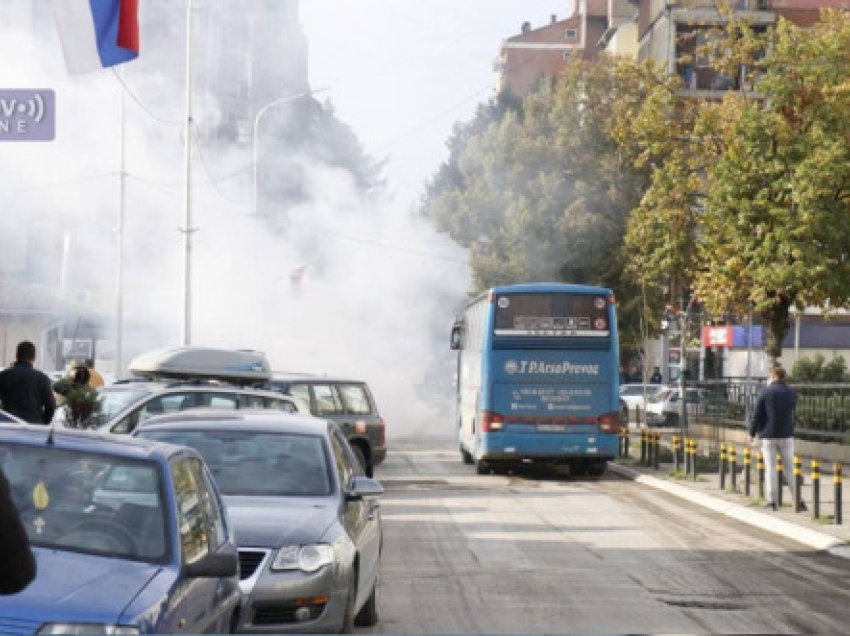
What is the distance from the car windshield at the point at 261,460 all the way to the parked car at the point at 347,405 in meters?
15.2

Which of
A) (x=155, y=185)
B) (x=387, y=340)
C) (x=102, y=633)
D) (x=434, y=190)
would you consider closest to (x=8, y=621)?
(x=102, y=633)

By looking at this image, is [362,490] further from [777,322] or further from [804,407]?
[804,407]

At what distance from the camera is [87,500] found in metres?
6.92

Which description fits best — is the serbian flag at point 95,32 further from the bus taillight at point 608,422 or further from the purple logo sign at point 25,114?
the bus taillight at point 608,422

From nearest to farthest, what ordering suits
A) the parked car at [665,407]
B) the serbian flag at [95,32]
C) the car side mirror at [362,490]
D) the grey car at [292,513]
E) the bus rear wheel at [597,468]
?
1. the grey car at [292,513]
2. the car side mirror at [362,490]
3. the serbian flag at [95,32]
4. the bus rear wheel at [597,468]
5. the parked car at [665,407]

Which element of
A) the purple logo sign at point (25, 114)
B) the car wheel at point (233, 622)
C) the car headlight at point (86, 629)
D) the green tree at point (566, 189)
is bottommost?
the car wheel at point (233, 622)

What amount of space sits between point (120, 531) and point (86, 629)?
1.07m

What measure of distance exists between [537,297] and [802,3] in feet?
167

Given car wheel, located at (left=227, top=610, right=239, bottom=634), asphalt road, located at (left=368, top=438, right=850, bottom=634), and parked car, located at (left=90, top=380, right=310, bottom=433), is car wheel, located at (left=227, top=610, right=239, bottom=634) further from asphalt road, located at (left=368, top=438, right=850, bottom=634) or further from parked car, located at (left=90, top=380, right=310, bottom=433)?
parked car, located at (left=90, top=380, right=310, bottom=433)

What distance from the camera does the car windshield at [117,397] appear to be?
67.3ft

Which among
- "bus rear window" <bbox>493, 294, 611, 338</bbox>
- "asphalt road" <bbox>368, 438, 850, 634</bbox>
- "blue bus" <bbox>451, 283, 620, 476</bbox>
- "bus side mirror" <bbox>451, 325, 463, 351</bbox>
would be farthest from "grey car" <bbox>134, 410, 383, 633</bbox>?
"bus side mirror" <bbox>451, 325, 463, 351</bbox>

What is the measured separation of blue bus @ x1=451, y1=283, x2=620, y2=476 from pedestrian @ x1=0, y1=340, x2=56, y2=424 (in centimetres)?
1280

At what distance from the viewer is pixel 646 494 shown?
85.9 ft

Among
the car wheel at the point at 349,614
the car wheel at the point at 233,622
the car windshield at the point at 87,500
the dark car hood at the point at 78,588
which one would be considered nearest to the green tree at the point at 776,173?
the car wheel at the point at 349,614
